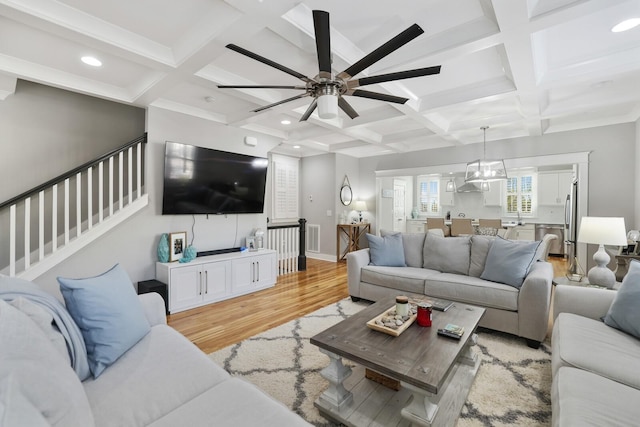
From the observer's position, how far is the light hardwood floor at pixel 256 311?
285 cm

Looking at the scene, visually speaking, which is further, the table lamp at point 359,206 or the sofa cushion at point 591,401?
the table lamp at point 359,206

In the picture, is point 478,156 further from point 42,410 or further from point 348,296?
point 42,410

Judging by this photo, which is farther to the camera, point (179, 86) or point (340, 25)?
point (179, 86)

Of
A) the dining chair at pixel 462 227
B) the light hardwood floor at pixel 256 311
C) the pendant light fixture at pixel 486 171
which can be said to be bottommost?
the light hardwood floor at pixel 256 311

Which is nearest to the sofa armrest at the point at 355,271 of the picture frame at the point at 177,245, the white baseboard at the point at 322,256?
the picture frame at the point at 177,245

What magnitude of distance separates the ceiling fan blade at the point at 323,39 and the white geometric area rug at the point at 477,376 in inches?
84.2

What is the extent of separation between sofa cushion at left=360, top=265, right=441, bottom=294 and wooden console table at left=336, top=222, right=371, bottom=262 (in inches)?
109

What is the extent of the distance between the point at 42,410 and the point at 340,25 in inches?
103

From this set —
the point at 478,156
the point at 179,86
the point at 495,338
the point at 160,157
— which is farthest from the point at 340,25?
the point at 478,156

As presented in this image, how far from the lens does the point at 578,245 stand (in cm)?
479

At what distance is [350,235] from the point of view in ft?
21.7

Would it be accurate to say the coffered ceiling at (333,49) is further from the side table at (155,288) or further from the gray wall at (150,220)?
the side table at (155,288)

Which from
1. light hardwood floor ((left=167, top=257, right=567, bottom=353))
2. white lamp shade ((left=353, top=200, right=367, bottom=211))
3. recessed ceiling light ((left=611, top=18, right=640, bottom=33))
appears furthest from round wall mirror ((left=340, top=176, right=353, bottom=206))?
recessed ceiling light ((left=611, top=18, right=640, bottom=33))

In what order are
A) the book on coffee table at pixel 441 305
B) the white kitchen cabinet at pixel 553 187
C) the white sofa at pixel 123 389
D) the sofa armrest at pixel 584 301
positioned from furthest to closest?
the white kitchen cabinet at pixel 553 187 < the book on coffee table at pixel 441 305 < the sofa armrest at pixel 584 301 < the white sofa at pixel 123 389
